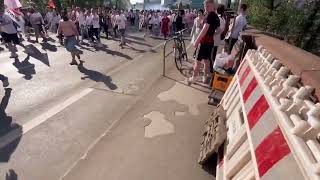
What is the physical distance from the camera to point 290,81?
2.78 m

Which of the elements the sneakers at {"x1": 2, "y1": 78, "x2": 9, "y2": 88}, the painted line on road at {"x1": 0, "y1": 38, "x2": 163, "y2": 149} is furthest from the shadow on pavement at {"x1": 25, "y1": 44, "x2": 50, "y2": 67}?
the painted line on road at {"x1": 0, "y1": 38, "x2": 163, "y2": 149}

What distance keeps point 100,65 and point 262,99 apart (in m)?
8.08

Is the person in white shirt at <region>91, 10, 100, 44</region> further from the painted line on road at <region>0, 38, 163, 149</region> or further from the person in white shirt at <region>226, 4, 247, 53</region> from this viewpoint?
the painted line on road at <region>0, 38, 163, 149</region>

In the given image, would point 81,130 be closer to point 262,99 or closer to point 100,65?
point 262,99

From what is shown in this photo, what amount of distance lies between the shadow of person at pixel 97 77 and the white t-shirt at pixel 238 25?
4276mm

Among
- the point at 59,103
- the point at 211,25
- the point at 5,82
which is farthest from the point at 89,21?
the point at 211,25

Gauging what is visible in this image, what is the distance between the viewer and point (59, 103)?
263 inches

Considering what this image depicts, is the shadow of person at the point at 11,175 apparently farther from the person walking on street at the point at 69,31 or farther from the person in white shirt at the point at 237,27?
the person in white shirt at the point at 237,27

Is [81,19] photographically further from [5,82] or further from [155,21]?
[5,82]

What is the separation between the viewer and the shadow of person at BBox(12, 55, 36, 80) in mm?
9144

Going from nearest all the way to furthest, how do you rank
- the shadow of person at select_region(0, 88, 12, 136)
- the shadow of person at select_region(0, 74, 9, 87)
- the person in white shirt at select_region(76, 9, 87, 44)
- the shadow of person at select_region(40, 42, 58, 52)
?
the shadow of person at select_region(0, 88, 12, 136), the shadow of person at select_region(0, 74, 9, 87), the shadow of person at select_region(40, 42, 58, 52), the person in white shirt at select_region(76, 9, 87, 44)

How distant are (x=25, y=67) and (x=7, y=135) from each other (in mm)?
5475

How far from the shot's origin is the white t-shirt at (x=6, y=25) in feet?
36.2

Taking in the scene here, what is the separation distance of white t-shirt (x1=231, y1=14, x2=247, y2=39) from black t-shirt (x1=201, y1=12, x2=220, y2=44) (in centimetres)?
204
